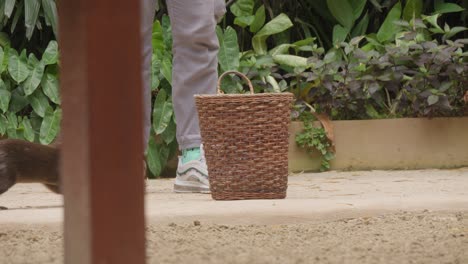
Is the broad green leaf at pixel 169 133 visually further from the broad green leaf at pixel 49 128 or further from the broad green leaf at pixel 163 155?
the broad green leaf at pixel 49 128

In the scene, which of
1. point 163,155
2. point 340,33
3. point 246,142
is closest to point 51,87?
point 163,155

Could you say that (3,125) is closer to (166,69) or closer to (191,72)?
(166,69)

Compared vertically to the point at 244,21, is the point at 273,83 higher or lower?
lower

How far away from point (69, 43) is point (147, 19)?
297 cm

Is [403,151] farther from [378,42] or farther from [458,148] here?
[378,42]

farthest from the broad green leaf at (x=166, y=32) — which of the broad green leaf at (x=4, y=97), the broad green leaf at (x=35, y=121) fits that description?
the broad green leaf at (x=4, y=97)

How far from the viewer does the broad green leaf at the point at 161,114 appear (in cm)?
587

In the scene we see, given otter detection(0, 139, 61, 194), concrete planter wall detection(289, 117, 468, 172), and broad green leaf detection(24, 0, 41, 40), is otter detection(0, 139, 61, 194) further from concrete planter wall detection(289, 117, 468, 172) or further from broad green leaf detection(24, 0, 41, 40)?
broad green leaf detection(24, 0, 41, 40)

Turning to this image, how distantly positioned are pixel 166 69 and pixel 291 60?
2.81 feet

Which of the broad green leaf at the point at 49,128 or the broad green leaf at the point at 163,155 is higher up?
the broad green leaf at the point at 49,128

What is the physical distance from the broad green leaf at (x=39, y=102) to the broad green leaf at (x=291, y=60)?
1.52 metres

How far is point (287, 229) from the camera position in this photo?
3.11 meters

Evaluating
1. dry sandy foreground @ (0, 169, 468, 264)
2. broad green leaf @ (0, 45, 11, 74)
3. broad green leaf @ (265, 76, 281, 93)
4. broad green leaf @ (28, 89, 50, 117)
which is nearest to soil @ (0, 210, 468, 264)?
dry sandy foreground @ (0, 169, 468, 264)

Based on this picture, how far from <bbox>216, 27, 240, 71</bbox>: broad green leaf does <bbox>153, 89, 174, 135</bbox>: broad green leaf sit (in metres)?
0.46
